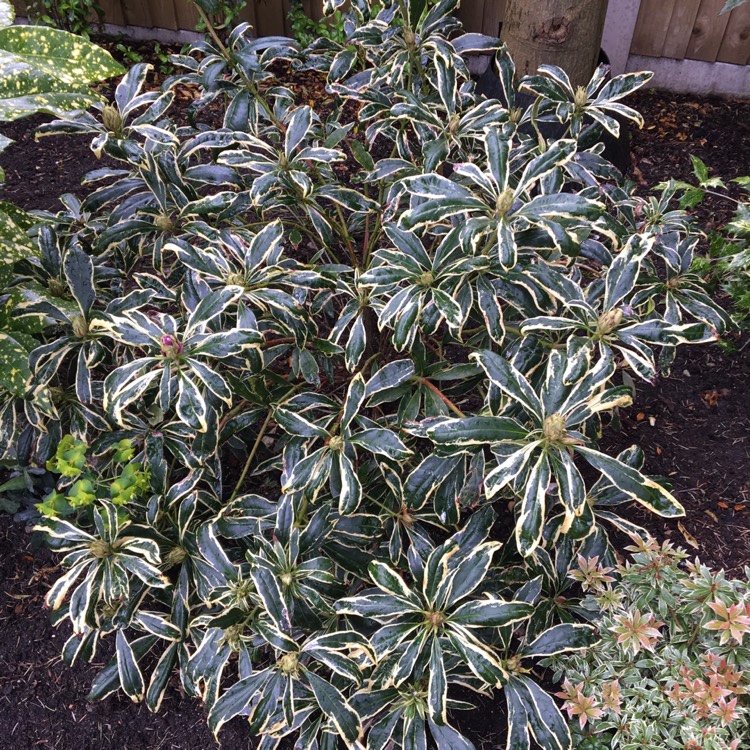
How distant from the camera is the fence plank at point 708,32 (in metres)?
3.42

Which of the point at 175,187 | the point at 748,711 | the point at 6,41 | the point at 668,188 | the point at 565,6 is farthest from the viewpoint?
the point at 565,6

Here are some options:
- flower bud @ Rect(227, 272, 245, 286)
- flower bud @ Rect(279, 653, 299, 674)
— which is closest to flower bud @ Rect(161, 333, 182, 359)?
flower bud @ Rect(227, 272, 245, 286)

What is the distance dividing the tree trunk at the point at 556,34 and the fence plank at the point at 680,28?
1.23 m

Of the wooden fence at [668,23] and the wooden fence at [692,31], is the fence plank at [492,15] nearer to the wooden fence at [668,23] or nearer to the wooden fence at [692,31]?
the wooden fence at [668,23]

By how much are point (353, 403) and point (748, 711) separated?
1.08 meters

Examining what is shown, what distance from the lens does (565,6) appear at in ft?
8.00

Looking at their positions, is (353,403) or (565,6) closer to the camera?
(353,403)

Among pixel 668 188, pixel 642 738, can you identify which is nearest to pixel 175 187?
pixel 668 188

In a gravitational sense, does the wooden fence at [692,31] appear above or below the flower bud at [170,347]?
above

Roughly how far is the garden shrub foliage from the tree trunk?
0.67 metres

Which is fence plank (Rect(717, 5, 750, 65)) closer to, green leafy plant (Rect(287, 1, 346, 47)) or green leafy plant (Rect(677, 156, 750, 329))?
green leafy plant (Rect(677, 156, 750, 329))

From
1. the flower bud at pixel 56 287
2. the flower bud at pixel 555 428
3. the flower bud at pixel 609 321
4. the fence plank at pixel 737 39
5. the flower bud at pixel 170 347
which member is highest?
the fence plank at pixel 737 39

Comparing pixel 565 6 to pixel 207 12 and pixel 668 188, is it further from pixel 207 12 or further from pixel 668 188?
pixel 207 12

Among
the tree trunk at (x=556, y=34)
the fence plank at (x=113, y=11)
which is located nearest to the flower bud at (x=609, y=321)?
the tree trunk at (x=556, y=34)
